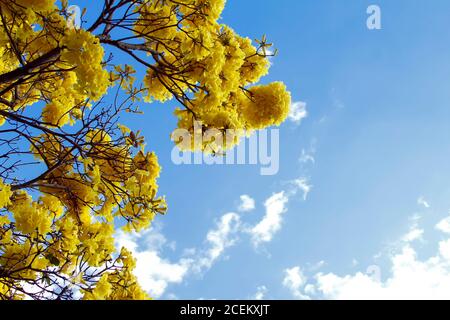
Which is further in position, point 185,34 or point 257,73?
point 257,73

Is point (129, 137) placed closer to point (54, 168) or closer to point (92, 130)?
point (92, 130)

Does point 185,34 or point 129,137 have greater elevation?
point 185,34

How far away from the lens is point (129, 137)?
5.09 metres

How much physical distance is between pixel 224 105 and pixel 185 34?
888 mm

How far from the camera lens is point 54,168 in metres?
5.06

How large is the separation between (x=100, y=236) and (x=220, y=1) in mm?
2881

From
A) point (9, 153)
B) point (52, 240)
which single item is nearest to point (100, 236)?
point (52, 240)

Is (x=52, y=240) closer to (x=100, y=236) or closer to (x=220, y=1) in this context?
(x=100, y=236)
